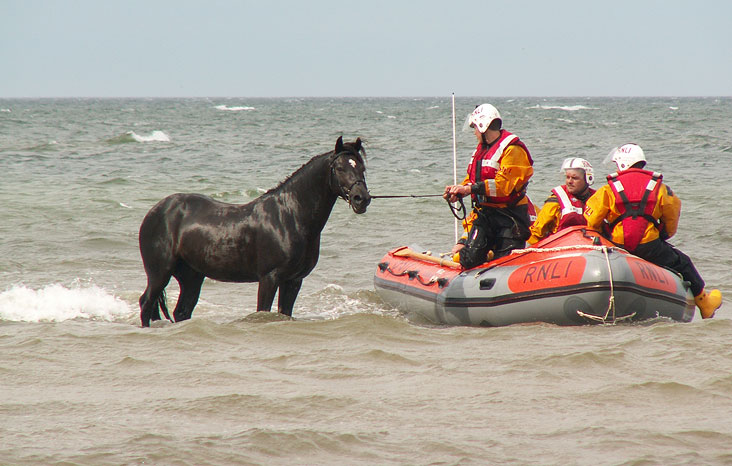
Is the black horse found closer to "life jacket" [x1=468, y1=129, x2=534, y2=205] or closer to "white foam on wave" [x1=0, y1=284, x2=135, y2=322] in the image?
"life jacket" [x1=468, y1=129, x2=534, y2=205]

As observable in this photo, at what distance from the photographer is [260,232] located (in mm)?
7621

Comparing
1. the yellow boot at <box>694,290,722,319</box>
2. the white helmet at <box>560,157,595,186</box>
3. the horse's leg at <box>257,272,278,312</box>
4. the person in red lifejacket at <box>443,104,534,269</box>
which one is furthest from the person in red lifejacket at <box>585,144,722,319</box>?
the horse's leg at <box>257,272,278,312</box>

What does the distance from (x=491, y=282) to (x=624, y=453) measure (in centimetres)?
350

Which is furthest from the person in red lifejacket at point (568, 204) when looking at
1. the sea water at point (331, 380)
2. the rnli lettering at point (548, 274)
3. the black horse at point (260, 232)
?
the black horse at point (260, 232)

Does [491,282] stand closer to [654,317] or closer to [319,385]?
[654,317]

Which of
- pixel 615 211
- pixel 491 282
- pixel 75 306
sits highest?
pixel 615 211

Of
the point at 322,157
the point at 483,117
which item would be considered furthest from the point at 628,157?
the point at 322,157

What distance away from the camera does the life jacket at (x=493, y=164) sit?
307 inches

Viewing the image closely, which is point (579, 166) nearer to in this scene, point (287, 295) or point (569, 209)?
point (569, 209)

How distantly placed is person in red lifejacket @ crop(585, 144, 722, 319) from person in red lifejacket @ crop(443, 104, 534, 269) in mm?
660

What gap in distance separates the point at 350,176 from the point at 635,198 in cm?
248

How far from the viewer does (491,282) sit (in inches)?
313

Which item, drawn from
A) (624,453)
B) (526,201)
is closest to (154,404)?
(624,453)

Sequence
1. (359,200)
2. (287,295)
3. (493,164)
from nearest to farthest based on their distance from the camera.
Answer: (359,200) < (493,164) < (287,295)
